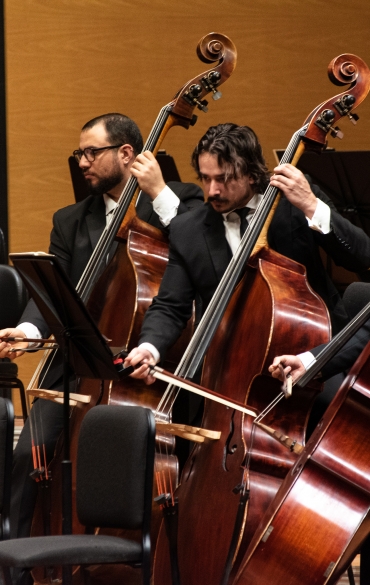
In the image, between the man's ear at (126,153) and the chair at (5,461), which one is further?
the man's ear at (126,153)

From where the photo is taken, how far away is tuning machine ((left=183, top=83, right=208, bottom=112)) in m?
2.83

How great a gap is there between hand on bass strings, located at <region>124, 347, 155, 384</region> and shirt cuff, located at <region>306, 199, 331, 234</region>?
1.70 ft

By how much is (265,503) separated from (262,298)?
0.48 m

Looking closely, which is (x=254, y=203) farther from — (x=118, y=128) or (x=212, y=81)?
(x=118, y=128)

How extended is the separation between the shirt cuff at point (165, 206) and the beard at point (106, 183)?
29 cm

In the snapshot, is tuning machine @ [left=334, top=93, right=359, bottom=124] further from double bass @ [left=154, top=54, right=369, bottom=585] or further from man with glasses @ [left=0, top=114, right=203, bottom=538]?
man with glasses @ [left=0, top=114, right=203, bottom=538]

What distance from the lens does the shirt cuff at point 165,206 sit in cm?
294

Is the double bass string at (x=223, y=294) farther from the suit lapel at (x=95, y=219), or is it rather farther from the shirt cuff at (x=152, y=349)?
the suit lapel at (x=95, y=219)

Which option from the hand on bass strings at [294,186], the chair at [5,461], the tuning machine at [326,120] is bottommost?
the chair at [5,461]

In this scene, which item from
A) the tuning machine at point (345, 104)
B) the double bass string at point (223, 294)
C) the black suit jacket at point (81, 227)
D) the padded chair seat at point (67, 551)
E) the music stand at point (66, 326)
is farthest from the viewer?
the black suit jacket at point (81, 227)

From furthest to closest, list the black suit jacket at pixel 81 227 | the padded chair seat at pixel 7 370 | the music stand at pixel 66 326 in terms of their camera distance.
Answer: the padded chair seat at pixel 7 370, the black suit jacket at pixel 81 227, the music stand at pixel 66 326

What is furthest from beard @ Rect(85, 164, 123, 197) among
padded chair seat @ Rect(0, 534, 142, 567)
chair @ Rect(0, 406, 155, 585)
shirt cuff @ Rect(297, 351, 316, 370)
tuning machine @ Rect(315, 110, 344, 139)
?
padded chair seat @ Rect(0, 534, 142, 567)

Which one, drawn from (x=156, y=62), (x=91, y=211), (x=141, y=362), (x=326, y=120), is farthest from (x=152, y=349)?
(x=156, y=62)

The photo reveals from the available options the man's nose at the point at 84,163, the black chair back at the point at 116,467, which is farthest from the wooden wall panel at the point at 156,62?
the black chair back at the point at 116,467
